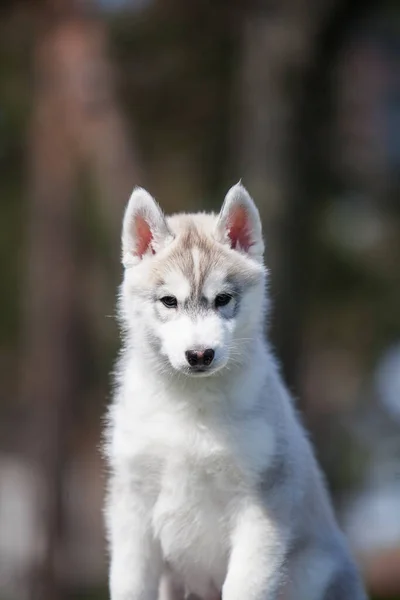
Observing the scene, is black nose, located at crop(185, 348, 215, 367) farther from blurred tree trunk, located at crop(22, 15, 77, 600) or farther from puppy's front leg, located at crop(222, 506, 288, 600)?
blurred tree trunk, located at crop(22, 15, 77, 600)

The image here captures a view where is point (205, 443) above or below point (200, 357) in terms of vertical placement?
below

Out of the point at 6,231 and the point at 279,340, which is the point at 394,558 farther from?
the point at 6,231

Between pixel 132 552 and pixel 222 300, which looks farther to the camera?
pixel 132 552

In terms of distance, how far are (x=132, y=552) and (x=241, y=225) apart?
1370 millimetres

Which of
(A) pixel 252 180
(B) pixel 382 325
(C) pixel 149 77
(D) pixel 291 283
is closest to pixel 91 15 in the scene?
(C) pixel 149 77

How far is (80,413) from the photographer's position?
598 inches

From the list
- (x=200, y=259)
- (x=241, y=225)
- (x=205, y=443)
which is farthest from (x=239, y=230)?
(x=205, y=443)

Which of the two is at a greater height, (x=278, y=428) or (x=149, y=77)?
(x=149, y=77)

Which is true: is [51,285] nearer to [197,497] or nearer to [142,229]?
[142,229]

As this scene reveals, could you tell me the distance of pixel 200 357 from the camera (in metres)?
3.90

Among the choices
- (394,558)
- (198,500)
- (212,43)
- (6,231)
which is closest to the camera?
(198,500)

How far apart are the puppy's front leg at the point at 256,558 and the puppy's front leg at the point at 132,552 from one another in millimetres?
327

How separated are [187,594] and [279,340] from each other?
20.3ft

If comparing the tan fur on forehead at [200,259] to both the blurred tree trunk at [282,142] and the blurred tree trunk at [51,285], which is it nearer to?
the blurred tree trunk at [282,142]
